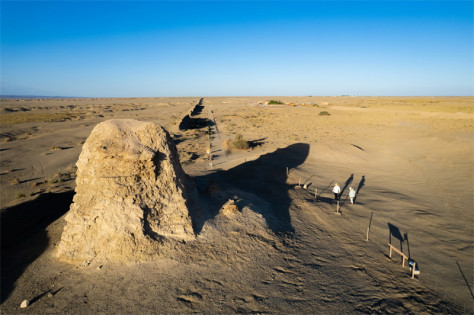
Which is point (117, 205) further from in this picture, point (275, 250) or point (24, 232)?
point (24, 232)

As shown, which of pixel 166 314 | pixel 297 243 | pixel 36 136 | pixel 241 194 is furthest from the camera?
pixel 36 136

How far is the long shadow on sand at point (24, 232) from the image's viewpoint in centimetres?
665

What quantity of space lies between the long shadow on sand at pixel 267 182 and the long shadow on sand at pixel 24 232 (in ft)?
16.5

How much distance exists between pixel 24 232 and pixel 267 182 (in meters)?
11.4

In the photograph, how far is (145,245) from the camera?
670 centimetres

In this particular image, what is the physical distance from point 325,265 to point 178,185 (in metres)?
5.24

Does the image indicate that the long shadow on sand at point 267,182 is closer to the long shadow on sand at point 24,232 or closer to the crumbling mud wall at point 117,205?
the crumbling mud wall at point 117,205

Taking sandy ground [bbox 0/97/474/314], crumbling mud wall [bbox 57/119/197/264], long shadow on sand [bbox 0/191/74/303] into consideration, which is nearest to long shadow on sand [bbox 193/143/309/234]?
sandy ground [bbox 0/97/474/314]

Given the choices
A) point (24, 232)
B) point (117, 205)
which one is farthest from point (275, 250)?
point (24, 232)

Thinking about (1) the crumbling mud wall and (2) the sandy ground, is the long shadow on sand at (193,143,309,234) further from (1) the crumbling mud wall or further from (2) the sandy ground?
(1) the crumbling mud wall

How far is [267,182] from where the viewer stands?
14328 mm

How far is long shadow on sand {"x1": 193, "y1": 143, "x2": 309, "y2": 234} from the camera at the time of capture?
9477 millimetres

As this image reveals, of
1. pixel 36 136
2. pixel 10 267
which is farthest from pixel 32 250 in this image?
pixel 36 136

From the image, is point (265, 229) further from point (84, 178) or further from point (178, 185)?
point (84, 178)
